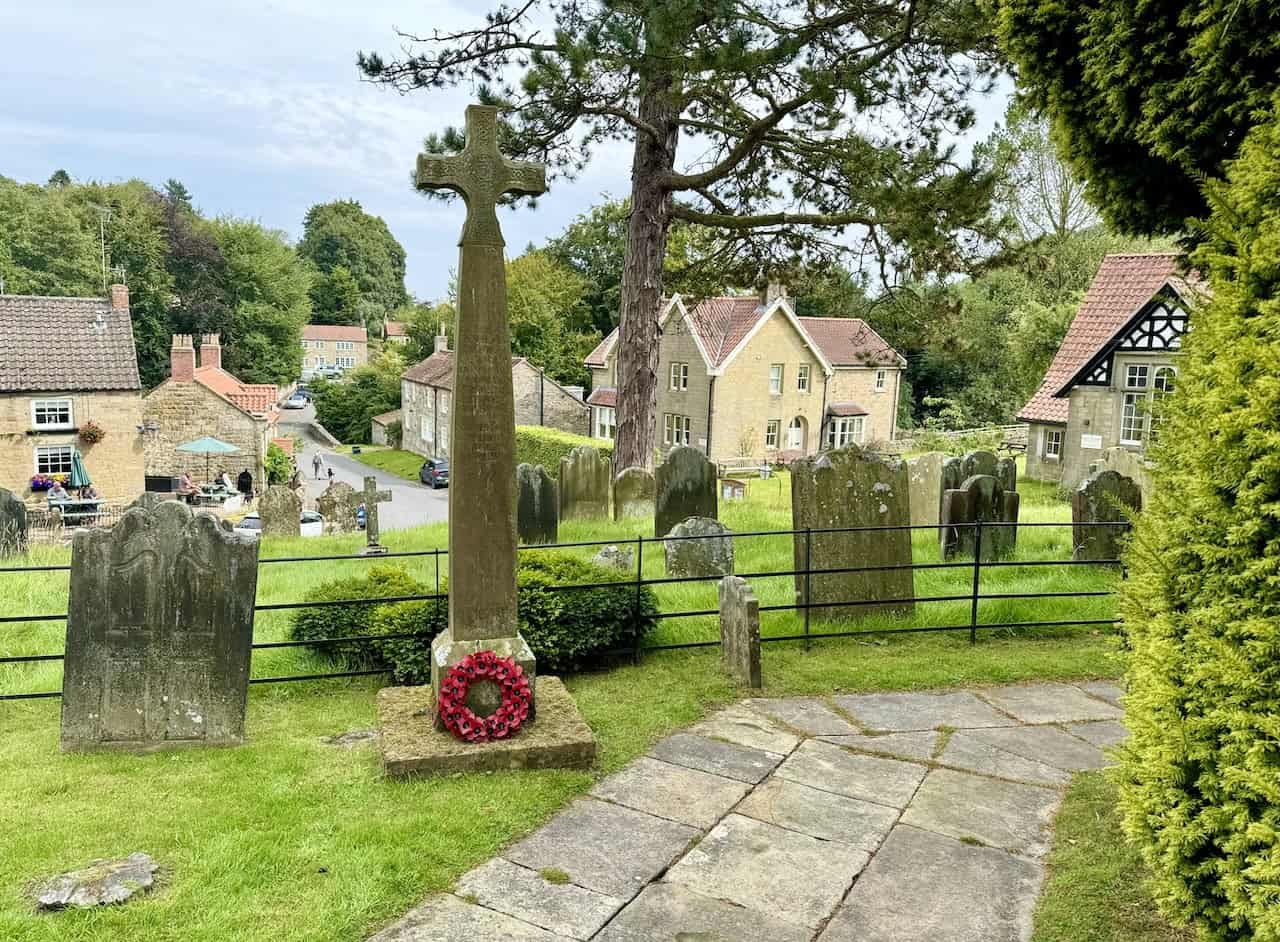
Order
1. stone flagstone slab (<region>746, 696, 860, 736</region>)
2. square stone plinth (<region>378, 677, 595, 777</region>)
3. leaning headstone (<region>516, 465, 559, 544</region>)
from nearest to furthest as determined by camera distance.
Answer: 1. square stone plinth (<region>378, 677, 595, 777</region>)
2. stone flagstone slab (<region>746, 696, 860, 736</region>)
3. leaning headstone (<region>516, 465, 559, 544</region>)

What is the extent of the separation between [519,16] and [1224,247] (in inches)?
438

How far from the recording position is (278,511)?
1834 cm

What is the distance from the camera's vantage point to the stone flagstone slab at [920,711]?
7055 millimetres

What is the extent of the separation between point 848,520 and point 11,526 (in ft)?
41.5

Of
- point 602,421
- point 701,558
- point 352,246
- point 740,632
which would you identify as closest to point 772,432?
point 602,421

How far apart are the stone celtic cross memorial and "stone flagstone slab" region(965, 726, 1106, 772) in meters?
3.51

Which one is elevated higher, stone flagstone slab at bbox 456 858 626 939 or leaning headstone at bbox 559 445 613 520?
leaning headstone at bbox 559 445 613 520

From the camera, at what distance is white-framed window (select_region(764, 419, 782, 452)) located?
4122 cm

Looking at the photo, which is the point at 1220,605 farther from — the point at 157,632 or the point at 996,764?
the point at 157,632

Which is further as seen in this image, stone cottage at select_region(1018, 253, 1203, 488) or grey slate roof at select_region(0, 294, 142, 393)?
grey slate roof at select_region(0, 294, 142, 393)

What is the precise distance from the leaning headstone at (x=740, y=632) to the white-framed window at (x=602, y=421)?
3737cm

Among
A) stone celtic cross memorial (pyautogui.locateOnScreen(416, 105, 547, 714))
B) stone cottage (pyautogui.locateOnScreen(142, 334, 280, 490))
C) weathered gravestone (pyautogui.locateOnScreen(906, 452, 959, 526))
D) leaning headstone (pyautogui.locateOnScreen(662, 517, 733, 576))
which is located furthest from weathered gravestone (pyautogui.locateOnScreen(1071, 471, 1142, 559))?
stone cottage (pyautogui.locateOnScreen(142, 334, 280, 490))

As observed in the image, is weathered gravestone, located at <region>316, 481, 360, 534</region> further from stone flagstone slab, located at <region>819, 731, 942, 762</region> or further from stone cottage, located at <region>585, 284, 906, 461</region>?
stone cottage, located at <region>585, 284, 906, 461</region>

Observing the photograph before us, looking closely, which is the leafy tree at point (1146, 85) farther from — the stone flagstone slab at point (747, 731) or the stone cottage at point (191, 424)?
the stone cottage at point (191, 424)
